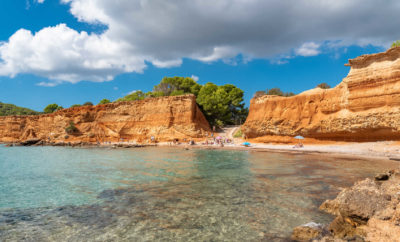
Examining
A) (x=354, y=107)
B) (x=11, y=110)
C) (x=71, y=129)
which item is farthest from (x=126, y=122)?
(x=11, y=110)

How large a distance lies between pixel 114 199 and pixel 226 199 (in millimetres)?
3674

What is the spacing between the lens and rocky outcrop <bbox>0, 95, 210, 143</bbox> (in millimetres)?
39594

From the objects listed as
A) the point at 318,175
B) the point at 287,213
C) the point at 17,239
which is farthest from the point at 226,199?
the point at 318,175

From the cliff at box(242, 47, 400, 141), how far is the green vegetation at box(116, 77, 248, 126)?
57.7ft

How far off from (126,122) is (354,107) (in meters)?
36.0

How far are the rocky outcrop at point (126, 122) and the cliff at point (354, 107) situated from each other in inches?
637

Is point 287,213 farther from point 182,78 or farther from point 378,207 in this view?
point 182,78

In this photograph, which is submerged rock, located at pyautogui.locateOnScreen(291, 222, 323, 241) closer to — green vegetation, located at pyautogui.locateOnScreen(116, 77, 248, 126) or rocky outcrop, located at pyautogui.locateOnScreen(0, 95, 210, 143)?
rocky outcrop, located at pyautogui.locateOnScreen(0, 95, 210, 143)

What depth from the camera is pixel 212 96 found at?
44781 mm

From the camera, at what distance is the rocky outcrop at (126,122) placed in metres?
39.6

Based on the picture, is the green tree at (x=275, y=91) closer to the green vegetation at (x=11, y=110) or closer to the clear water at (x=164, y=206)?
the clear water at (x=164, y=206)

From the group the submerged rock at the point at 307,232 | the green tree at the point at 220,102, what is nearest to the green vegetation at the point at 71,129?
the green tree at the point at 220,102

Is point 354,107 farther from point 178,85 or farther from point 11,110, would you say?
point 11,110

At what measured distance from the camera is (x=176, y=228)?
522cm
